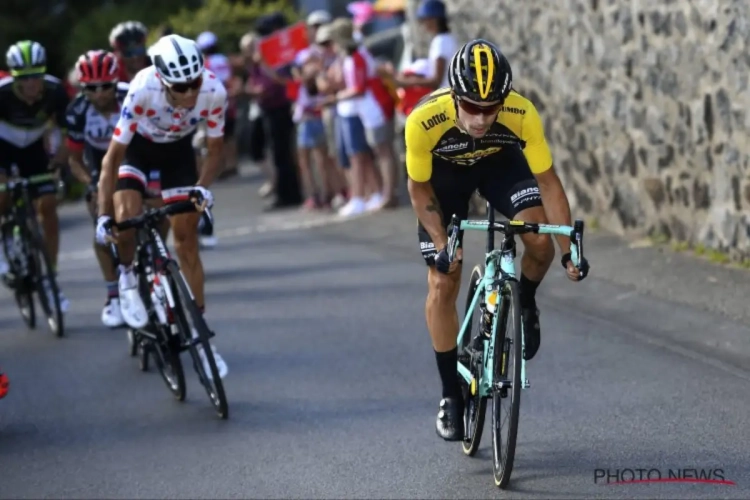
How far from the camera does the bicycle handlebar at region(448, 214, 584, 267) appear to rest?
5824 millimetres

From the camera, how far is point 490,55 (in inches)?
240

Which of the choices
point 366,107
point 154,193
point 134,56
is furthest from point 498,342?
point 366,107

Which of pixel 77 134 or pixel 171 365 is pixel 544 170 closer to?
pixel 171 365

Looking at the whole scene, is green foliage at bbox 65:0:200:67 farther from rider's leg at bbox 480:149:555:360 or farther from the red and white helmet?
rider's leg at bbox 480:149:555:360

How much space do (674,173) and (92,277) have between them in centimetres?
594

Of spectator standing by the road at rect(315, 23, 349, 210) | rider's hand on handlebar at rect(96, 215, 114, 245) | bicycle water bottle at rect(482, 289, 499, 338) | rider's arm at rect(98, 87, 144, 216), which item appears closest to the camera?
bicycle water bottle at rect(482, 289, 499, 338)

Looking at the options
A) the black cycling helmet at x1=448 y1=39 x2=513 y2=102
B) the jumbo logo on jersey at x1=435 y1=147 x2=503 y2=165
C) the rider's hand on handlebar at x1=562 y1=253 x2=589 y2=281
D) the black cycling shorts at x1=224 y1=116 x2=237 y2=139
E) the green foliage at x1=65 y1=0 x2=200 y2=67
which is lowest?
the black cycling shorts at x1=224 y1=116 x2=237 y2=139

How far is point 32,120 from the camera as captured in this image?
1085 cm

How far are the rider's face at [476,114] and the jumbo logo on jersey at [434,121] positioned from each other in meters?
0.19

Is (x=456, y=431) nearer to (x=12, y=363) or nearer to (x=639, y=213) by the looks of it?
(x=12, y=363)

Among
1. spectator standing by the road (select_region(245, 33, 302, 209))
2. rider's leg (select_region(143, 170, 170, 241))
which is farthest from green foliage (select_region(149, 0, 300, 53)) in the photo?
rider's leg (select_region(143, 170, 170, 241))

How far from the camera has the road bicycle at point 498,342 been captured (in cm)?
601

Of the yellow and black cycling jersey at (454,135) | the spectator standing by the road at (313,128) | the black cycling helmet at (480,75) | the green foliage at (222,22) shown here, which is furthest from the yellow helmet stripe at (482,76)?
the green foliage at (222,22)

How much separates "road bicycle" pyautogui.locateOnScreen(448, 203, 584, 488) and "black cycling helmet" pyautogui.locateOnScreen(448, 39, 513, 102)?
0.54m
